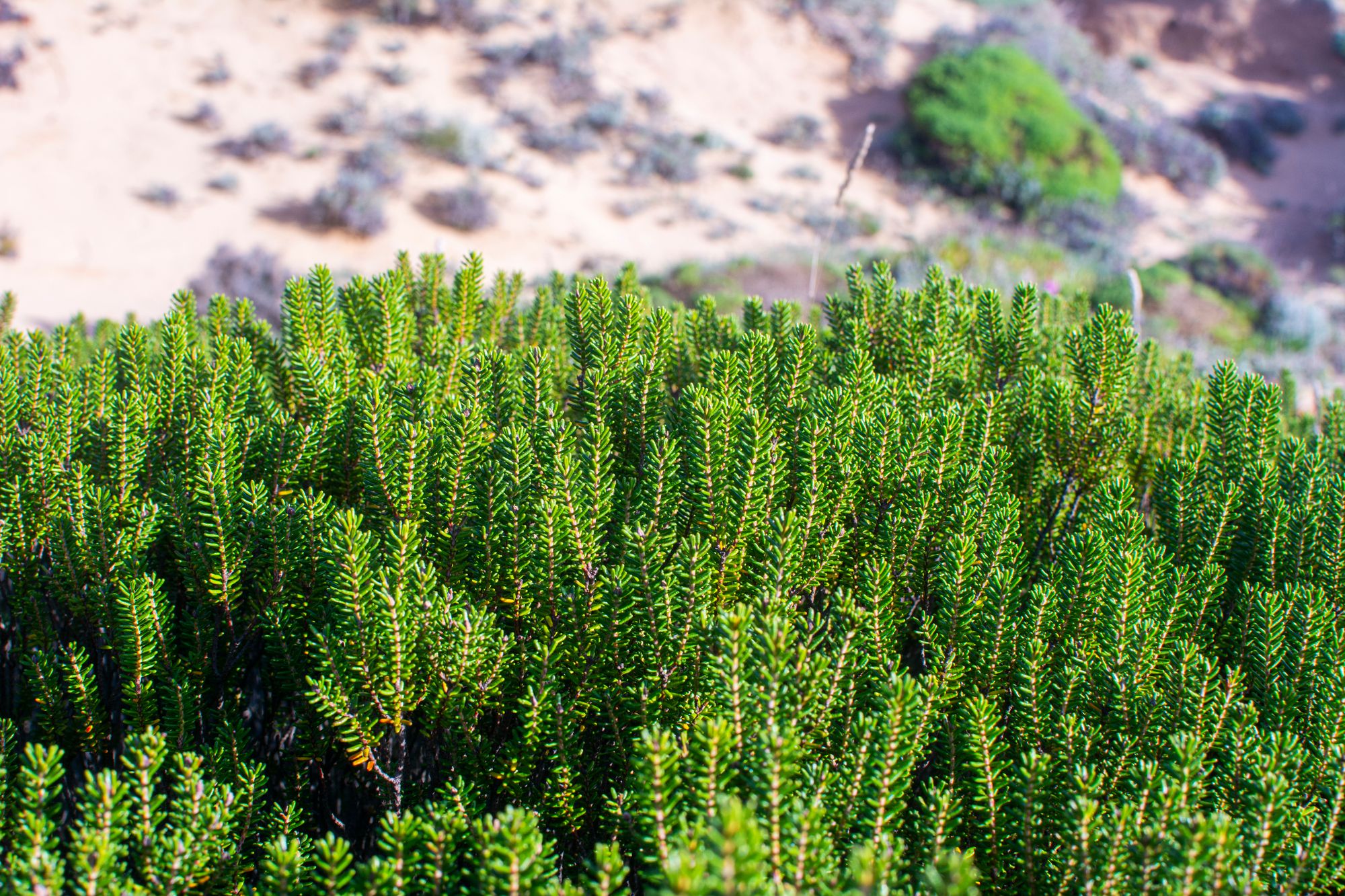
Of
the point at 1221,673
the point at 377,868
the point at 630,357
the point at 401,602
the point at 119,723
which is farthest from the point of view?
the point at 630,357

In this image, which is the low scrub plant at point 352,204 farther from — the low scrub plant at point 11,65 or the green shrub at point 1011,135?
the green shrub at point 1011,135

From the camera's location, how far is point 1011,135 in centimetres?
1697

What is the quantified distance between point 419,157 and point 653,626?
15.7 m

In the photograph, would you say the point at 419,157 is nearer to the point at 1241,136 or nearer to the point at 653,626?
the point at 653,626

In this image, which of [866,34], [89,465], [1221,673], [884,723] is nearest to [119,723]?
[89,465]

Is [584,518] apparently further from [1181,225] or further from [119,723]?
[1181,225]

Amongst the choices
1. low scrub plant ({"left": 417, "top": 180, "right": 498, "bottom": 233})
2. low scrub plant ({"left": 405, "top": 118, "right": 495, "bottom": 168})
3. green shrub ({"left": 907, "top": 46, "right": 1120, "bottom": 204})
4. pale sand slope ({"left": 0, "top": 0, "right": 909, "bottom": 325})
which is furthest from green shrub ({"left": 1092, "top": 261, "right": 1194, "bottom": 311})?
low scrub plant ({"left": 405, "top": 118, "right": 495, "bottom": 168})

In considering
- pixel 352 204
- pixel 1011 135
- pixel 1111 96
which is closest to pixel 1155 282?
pixel 1011 135

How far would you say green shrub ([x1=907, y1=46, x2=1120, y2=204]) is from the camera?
54.4ft

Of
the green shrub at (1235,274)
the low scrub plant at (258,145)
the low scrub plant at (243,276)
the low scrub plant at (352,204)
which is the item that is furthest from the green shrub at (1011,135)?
the low scrub plant at (243,276)

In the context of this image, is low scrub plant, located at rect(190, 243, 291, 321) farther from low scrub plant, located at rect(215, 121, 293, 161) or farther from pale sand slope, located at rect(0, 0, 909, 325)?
low scrub plant, located at rect(215, 121, 293, 161)

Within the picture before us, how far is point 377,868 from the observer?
1.01 meters

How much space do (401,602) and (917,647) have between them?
3.63ft

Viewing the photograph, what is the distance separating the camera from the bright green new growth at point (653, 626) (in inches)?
42.1
